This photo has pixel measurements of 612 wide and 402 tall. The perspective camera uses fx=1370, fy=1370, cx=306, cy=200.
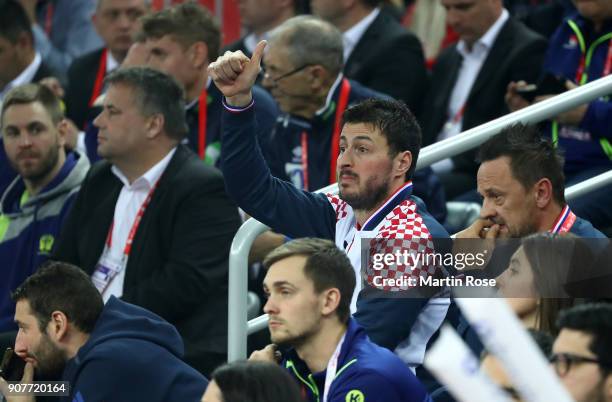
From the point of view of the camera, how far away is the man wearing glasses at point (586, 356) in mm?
3338

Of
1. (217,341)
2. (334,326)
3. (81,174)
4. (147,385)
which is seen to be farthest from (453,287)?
(81,174)

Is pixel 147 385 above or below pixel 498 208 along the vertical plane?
below

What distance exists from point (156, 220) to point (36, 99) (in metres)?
1.34

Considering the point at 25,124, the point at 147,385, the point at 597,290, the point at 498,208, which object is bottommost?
the point at 147,385

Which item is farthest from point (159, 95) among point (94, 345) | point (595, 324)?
point (595, 324)

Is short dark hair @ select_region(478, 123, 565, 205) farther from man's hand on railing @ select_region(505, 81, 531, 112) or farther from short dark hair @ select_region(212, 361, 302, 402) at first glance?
short dark hair @ select_region(212, 361, 302, 402)

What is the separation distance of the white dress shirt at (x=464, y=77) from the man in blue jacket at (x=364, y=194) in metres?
2.25

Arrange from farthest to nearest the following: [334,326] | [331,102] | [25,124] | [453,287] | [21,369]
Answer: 1. [25,124]
2. [331,102]
3. [21,369]
4. [453,287]
5. [334,326]

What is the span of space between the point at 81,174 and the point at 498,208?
2.77 meters

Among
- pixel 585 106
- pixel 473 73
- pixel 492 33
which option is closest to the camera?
pixel 585 106

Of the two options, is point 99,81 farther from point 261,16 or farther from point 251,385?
point 251,385

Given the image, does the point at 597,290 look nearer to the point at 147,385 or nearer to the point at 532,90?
the point at 147,385

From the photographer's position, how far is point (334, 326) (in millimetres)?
4281

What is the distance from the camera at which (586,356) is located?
3381 mm
